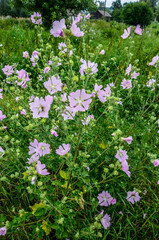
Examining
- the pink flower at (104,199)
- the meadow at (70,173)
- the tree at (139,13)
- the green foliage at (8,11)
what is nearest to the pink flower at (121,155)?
the meadow at (70,173)

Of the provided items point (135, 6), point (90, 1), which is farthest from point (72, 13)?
point (135, 6)

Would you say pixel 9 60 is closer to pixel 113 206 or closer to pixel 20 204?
pixel 20 204

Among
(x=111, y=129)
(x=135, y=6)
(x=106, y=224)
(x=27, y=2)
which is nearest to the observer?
(x=106, y=224)

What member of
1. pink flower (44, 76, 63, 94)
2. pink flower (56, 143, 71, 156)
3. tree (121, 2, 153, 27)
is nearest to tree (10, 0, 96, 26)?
pink flower (44, 76, 63, 94)

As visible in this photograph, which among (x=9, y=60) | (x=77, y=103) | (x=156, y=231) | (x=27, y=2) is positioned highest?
(x=27, y=2)

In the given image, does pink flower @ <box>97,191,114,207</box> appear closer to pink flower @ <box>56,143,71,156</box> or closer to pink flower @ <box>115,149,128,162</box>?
pink flower @ <box>115,149,128,162</box>

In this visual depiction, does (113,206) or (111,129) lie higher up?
(111,129)

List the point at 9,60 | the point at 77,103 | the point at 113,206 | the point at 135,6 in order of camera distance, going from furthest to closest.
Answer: the point at 135,6, the point at 9,60, the point at 113,206, the point at 77,103
